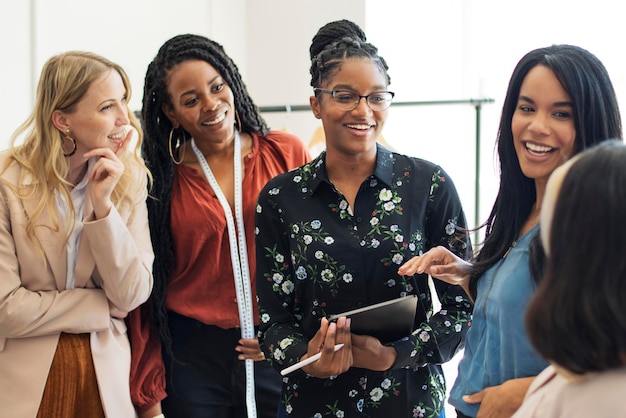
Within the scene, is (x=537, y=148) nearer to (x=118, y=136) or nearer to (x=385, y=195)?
(x=385, y=195)

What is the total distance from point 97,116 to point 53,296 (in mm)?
495

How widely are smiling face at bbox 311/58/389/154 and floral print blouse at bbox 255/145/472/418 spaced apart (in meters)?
0.07

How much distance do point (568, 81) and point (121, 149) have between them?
123 cm

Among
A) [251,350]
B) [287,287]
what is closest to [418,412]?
[287,287]

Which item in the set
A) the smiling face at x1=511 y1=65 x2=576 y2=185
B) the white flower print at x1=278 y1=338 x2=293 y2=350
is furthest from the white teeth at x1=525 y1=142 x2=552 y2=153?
the white flower print at x1=278 y1=338 x2=293 y2=350

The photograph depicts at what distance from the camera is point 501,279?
57.7 inches

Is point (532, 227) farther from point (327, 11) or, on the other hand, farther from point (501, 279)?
point (327, 11)

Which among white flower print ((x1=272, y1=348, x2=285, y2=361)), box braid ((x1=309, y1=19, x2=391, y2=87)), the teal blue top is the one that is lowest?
white flower print ((x1=272, y1=348, x2=285, y2=361))

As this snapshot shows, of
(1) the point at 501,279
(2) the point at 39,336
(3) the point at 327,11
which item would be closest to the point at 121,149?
(2) the point at 39,336

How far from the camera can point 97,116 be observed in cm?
205

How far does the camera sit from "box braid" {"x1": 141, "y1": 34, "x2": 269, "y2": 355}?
218cm

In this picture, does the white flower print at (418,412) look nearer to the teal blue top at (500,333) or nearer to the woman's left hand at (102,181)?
the teal blue top at (500,333)

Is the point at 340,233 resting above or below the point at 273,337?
above

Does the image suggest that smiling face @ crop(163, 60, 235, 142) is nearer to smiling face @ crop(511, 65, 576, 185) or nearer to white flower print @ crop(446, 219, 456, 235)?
white flower print @ crop(446, 219, 456, 235)
